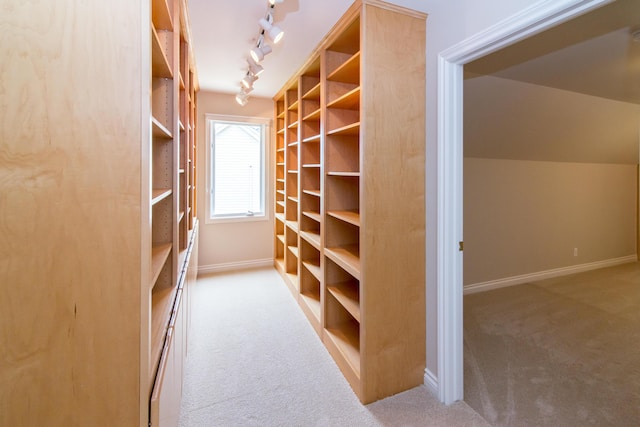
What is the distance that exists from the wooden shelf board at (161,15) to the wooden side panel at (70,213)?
2.27 ft

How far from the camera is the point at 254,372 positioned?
81.5 inches

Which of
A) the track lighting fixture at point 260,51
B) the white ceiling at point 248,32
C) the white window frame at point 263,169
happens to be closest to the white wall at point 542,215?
the white ceiling at point 248,32

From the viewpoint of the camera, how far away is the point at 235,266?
4.31 metres

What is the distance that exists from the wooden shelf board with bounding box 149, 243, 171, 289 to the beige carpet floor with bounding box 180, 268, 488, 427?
0.95 meters

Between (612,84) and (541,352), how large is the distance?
8.13 ft

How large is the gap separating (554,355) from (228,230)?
3807mm

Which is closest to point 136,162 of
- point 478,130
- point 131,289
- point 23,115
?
point 23,115

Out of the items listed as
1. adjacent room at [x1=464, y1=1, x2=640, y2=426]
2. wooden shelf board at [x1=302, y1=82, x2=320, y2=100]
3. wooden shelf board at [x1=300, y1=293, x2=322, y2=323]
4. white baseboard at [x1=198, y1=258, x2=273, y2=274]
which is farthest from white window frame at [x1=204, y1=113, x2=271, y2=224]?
adjacent room at [x1=464, y1=1, x2=640, y2=426]

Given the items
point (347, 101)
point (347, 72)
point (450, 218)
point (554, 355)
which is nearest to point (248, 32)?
point (347, 72)

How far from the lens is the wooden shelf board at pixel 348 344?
196 cm

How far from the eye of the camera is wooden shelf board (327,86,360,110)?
203 cm

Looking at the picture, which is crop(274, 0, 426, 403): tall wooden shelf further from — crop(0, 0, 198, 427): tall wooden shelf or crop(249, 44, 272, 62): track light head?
crop(0, 0, 198, 427): tall wooden shelf

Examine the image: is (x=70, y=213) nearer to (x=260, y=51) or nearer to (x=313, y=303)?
(x=260, y=51)

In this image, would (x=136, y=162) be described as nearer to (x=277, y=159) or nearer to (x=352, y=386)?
(x=352, y=386)
